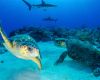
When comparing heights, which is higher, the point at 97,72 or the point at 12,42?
the point at 12,42

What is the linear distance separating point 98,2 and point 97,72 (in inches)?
3103

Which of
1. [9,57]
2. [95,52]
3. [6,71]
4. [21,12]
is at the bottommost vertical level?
[21,12]

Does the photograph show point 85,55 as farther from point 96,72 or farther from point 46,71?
point 46,71

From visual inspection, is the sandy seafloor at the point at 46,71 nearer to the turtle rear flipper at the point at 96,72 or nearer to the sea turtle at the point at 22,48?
the turtle rear flipper at the point at 96,72

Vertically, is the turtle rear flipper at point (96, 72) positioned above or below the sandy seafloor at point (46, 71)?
above

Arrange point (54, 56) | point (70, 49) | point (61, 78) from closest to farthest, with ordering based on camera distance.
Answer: point (61, 78) → point (70, 49) → point (54, 56)

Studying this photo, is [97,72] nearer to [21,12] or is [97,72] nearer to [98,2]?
[98,2]

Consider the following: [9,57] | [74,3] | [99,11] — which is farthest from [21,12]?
[9,57]

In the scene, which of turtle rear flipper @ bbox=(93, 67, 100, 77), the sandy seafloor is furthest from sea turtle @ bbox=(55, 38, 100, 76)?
the sandy seafloor

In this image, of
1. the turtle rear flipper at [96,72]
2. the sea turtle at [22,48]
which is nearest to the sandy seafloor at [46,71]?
the turtle rear flipper at [96,72]

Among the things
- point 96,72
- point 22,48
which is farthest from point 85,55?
point 22,48

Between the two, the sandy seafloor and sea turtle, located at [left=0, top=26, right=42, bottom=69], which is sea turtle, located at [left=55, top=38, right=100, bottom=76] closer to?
the sandy seafloor

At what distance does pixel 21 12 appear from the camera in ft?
331

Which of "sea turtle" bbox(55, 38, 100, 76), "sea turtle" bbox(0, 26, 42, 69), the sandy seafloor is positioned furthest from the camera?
"sea turtle" bbox(55, 38, 100, 76)
